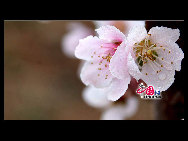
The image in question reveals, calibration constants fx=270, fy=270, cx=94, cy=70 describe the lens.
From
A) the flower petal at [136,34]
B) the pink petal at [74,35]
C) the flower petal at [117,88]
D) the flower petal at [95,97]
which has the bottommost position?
the flower petal at [117,88]

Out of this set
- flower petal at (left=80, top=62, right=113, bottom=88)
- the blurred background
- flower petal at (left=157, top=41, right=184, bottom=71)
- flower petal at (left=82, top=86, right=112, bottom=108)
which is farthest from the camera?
the blurred background

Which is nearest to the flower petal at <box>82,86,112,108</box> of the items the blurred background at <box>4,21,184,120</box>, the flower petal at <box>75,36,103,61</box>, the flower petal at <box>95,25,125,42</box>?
the flower petal at <box>75,36,103,61</box>

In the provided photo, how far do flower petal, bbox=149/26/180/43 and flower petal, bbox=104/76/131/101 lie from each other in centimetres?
20

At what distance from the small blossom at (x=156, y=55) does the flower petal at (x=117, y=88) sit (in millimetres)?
64

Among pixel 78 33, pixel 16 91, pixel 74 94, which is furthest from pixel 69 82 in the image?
pixel 78 33

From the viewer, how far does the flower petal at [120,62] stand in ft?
3.08

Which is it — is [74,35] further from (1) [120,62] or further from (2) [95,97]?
(1) [120,62]

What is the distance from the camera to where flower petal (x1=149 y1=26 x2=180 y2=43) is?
992mm

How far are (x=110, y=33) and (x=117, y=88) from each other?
0.21 m

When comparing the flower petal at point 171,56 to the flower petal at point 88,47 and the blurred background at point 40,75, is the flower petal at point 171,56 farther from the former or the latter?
the blurred background at point 40,75

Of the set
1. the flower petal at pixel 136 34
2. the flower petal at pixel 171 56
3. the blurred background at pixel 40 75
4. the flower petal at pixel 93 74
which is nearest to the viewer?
the flower petal at pixel 136 34

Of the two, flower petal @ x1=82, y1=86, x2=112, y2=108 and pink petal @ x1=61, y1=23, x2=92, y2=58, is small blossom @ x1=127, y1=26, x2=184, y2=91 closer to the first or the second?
flower petal @ x1=82, y1=86, x2=112, y2=108

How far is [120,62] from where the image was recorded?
943 mm

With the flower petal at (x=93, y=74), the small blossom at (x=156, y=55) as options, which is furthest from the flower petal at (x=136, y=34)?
the flower petal at (x=93, y=74)
